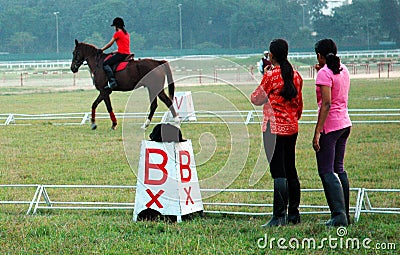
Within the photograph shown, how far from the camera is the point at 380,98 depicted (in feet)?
77.3

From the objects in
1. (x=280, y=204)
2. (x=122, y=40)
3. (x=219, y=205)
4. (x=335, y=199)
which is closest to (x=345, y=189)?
(x=335, y=199)

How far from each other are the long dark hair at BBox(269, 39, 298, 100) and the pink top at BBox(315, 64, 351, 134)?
227 mm

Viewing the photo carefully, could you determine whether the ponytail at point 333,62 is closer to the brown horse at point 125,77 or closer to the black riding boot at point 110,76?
the brown horse at point 125,77

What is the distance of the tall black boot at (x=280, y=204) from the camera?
6.75 meters

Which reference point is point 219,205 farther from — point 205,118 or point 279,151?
point 205,118

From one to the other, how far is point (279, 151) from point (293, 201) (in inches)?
19.3

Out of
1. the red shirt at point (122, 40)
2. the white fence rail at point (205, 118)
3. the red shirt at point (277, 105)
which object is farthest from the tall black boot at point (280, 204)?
the red shirt at point (122, 40)

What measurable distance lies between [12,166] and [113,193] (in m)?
2.81

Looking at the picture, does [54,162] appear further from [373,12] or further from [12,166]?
[373,12]

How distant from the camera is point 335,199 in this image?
6.64m

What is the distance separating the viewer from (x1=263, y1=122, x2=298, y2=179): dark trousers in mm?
6758

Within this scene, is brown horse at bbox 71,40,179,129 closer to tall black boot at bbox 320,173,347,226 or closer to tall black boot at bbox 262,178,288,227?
tall black boot at bbox 262,178,288,227

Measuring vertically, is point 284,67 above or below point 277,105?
above

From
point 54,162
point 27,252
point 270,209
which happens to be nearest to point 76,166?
point 54,162
